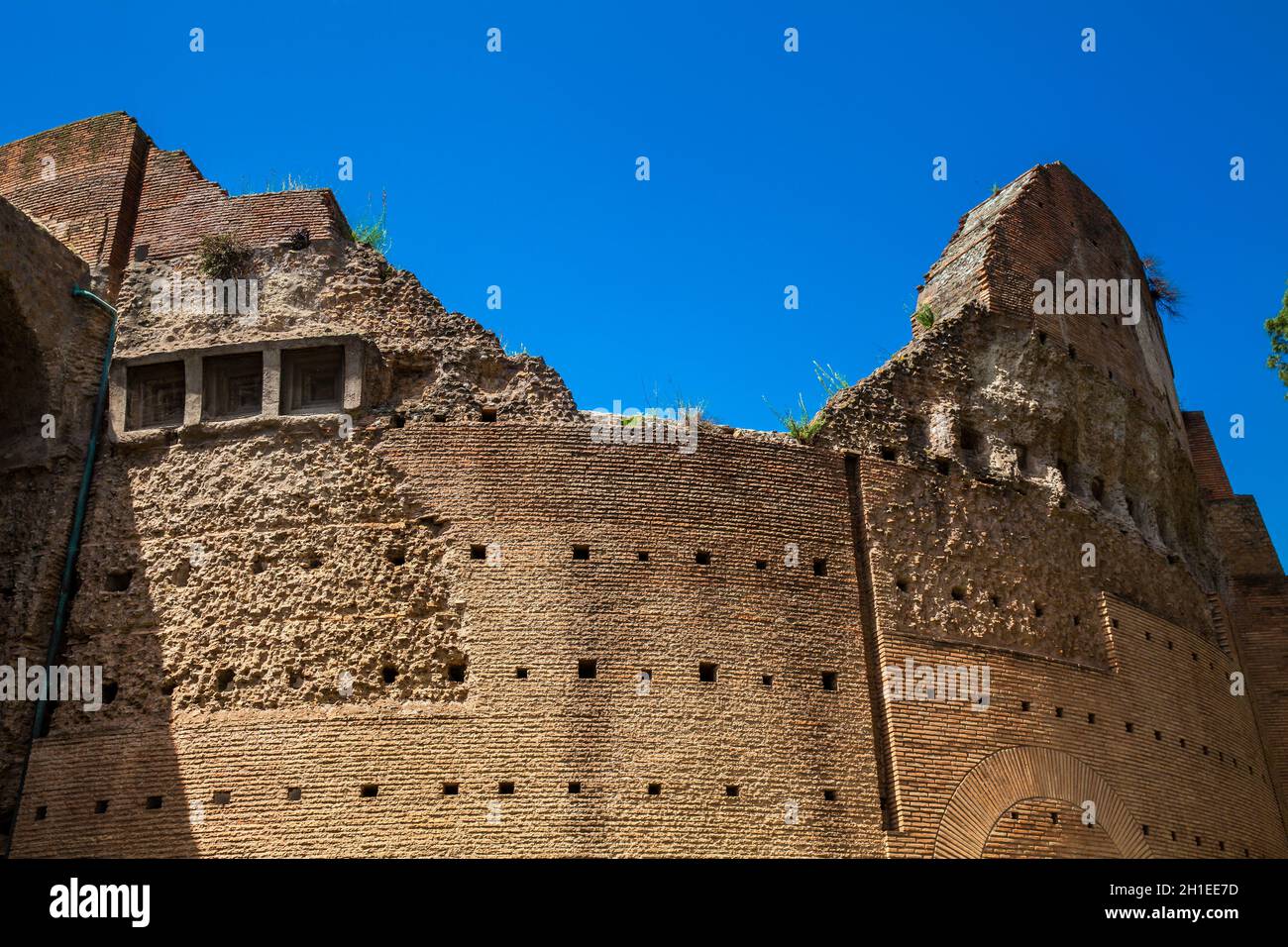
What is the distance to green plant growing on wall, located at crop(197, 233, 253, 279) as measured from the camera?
14719 mm

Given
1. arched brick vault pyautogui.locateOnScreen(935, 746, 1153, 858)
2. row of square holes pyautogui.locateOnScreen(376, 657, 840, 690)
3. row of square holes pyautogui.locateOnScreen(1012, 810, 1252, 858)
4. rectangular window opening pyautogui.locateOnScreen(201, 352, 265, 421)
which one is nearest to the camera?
row of square holes pyautogui.locateOnScreen(376, 657, 840, 690)

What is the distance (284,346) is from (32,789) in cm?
476

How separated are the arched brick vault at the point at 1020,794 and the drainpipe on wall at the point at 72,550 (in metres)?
8.22

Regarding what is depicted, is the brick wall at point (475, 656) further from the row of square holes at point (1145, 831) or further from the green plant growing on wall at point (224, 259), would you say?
the green plant growing on wall at point (224, 259)

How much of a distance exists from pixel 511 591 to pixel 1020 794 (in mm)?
5131

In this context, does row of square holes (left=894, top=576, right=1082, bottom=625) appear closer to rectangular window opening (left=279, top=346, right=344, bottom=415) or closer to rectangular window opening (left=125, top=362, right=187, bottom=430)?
rectangular window opening (left=279, top=346, right=344, bottom=415)

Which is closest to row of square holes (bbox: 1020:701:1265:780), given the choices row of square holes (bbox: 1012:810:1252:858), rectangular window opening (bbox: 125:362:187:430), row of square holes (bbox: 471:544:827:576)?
row of square holes (bbox: 1012:810:1252:858)

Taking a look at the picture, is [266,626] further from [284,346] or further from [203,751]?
[284,346]

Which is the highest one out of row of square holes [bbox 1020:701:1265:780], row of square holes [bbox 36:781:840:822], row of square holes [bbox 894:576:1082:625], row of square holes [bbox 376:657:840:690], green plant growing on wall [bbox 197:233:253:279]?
green plant growing on wall [bbox 197:233:253:279]

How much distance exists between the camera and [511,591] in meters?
12.9

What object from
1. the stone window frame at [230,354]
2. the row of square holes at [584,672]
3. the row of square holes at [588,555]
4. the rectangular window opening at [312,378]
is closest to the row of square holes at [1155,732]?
the row of square holes at [588,555]

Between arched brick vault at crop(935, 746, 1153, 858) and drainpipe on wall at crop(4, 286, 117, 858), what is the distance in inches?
324

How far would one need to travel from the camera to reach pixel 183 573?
43.7ft
